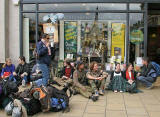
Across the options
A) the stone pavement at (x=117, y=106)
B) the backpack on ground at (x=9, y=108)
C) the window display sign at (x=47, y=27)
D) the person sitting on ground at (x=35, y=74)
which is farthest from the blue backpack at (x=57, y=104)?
the window display sign at (x=47, y=27)

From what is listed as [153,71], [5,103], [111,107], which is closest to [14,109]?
[5,103]

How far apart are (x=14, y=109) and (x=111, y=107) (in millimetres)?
2436

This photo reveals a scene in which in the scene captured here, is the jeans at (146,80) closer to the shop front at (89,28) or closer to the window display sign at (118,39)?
the shop front at (89,28)

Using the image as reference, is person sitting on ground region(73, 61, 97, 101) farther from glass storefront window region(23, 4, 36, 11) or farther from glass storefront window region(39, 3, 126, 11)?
glass storefront window region(23, 4, 36, 11)

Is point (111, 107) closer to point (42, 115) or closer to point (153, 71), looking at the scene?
point (42, 115)

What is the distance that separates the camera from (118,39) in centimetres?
995

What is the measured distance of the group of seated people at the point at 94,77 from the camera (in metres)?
7.39

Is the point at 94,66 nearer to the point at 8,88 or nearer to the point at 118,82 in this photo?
the point at 118,82

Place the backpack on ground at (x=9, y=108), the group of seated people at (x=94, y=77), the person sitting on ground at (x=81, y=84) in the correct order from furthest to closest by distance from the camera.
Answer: the group of seated people at (x=94, y=77) → the person sitting on ground at (x=81, y=84) → the backpack on ground at (x=9, y=108)

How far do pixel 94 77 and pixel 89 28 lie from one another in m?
3.14

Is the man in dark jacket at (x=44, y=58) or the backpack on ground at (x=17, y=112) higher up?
the man in dark jacket at (x=44, y=58)

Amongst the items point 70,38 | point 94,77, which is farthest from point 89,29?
point 94,77

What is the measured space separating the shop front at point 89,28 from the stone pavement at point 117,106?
2.50 metres

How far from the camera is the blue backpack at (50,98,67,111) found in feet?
18.4
